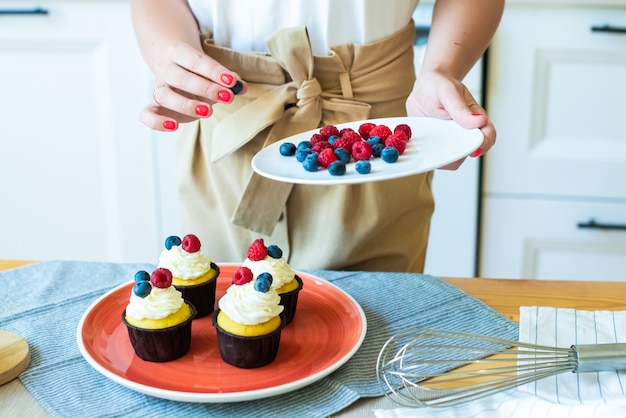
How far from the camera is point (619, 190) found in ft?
5.62

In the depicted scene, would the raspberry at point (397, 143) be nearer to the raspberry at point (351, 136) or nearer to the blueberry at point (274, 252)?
Answer: the raspberry at point (351, 136)

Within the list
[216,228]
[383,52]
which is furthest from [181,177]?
[383,52]

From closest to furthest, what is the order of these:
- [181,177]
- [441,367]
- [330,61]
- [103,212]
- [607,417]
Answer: [607,417] → [441,367] → [330,61] → [181,177] → [103,212]

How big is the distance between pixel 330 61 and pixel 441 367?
17.2 inches

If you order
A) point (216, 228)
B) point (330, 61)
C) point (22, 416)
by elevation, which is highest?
point (330, 61)

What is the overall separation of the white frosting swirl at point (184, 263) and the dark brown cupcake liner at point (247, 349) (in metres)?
0.11

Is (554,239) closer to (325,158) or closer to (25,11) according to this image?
(325,158)

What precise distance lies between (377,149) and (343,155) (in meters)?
0.04

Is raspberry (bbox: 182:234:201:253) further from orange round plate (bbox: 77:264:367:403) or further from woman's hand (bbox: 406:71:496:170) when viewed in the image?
woman's hand (bbox: 406:71:496:170)

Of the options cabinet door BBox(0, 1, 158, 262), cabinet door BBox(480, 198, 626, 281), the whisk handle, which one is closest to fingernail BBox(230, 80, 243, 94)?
the whisk handle

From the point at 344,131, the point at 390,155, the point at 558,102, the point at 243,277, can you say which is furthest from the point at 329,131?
the point at 558,102

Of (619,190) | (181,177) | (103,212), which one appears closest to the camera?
(181,177)

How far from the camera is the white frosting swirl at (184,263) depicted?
0.86 meters

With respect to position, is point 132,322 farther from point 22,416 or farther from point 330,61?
point 330,61
